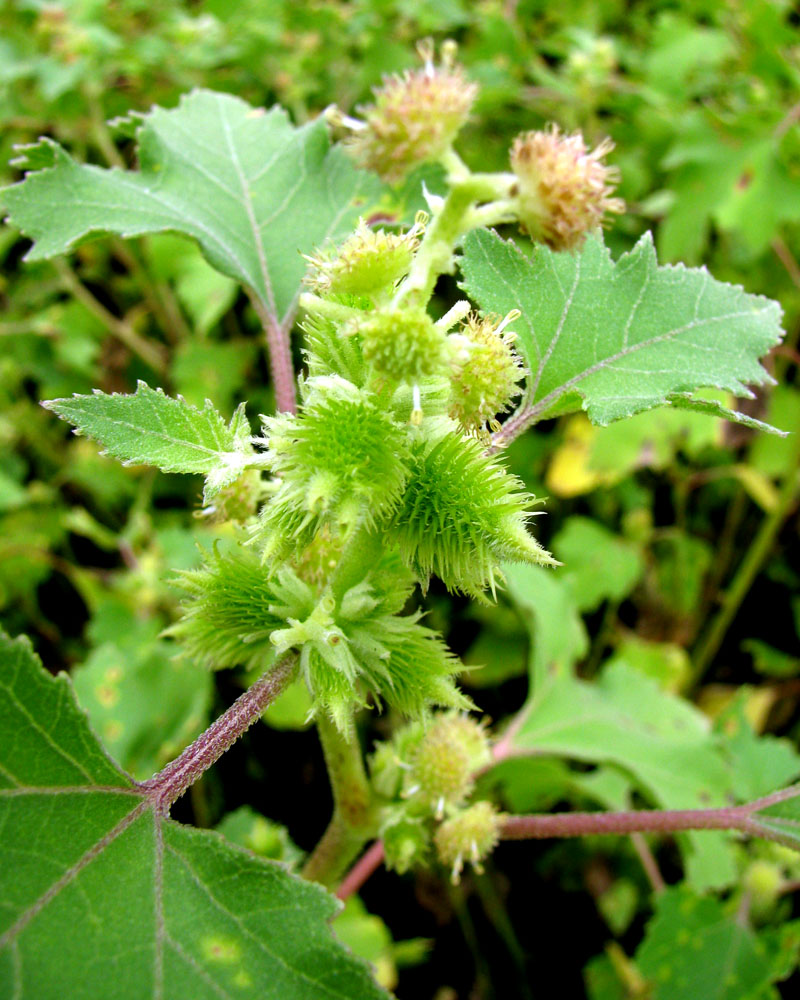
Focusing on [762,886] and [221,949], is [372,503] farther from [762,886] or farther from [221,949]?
[762,886]

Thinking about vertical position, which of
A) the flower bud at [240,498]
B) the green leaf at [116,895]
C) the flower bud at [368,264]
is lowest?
the green leaf at [116,895]

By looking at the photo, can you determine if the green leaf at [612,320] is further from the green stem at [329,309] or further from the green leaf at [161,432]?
the green leaf at [161,432]

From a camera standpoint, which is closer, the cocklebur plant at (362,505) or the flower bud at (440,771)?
the cocklebur plant at (362,505)

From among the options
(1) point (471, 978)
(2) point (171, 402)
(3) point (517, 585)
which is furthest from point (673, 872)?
(2) point (171, 402)

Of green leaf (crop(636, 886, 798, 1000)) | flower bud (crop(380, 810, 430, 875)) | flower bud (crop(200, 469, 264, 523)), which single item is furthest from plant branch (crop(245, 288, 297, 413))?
green leaf (crop(636, 886, 798, 1000))

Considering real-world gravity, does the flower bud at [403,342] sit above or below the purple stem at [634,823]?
above

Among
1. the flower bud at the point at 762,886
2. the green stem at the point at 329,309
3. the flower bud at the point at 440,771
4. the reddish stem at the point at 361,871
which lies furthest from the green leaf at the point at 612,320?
the flower bud at the point at 762,886

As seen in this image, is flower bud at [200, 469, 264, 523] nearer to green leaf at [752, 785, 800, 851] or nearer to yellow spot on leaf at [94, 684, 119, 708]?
green leaf at [752, 785, 800, 851]
